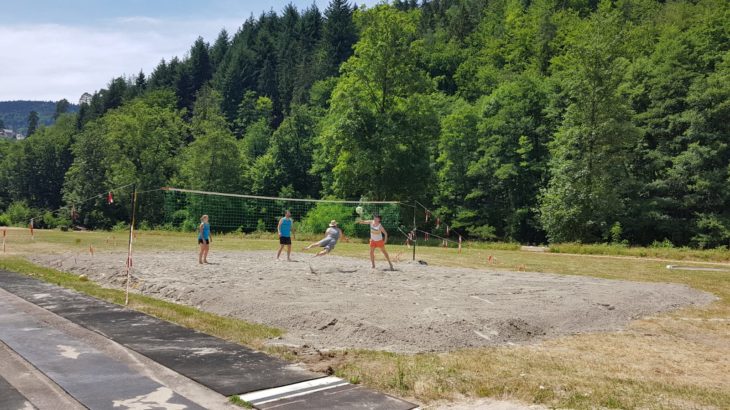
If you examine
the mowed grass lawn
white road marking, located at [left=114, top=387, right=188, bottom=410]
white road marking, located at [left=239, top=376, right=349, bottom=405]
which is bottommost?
white road marking, located at [left=114, top=387, right=188, bottom=410]

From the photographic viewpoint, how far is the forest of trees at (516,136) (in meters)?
41.1

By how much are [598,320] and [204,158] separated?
190ft

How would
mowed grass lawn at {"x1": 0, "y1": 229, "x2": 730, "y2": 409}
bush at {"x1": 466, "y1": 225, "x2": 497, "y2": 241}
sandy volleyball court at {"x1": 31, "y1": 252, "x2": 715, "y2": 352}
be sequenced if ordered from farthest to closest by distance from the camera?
bush at {"x1": 466, "y1": 225, "x2": 497, "y2": 241}, sandy volleyball court at {"x1": 31, "y1": 252, "x2": 715, "y2": 352}, mowed grass lawn at {"x1": 0, "y1": 229, "x2": 730, "y2": 409}

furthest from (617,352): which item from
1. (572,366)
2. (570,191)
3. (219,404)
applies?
(570,191)

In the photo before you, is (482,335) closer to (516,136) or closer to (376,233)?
(376,233)

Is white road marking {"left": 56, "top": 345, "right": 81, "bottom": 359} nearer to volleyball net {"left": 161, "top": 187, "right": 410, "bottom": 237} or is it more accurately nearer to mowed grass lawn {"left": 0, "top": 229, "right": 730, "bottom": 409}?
mowed grass lawn {"left": 0, "top": 229, "right": 730, "bottom": 409}

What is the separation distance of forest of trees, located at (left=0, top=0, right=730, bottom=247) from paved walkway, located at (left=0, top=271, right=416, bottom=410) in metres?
32.4

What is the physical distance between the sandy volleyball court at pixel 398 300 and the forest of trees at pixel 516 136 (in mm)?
25328

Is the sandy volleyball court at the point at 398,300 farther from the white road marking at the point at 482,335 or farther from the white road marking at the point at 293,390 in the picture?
the white road marking at the point at 293,390

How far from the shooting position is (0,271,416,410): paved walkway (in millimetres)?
Result: 5750

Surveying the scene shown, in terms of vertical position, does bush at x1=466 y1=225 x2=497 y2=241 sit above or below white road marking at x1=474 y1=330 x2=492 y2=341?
above

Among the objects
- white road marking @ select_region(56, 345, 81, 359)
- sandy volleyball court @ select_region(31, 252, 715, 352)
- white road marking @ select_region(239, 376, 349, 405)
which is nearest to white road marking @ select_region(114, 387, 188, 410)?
white road marking @ select_region(239, 376, 349, 405)

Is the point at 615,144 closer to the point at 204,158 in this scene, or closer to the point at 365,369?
the point at 365,369

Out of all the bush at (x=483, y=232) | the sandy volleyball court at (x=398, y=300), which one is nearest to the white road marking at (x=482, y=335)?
the sandy volleyball court at (x=398, y=300)
